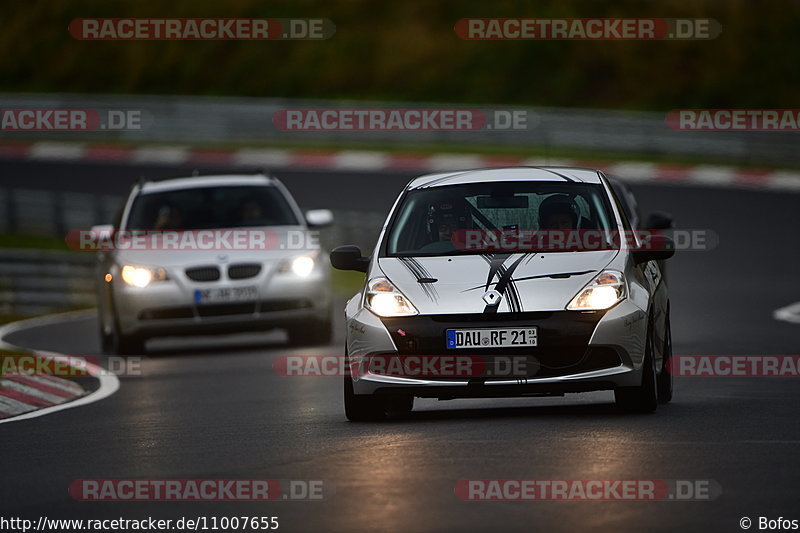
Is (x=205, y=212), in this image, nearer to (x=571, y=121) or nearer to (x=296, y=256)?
(x=296, y=256)

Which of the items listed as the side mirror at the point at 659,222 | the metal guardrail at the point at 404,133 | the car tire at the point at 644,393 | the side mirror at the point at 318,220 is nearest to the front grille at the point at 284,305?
the side mirror at the point at 318,220

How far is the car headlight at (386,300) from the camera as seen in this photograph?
431 inches

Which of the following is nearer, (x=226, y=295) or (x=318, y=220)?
(x=226, y=295)

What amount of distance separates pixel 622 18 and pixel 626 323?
43956mm

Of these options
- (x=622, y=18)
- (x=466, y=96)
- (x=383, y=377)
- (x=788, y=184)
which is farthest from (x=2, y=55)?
(x=383, y=377)

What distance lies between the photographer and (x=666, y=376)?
12.1 m

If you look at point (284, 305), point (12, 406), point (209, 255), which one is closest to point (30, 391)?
point (12, 406)

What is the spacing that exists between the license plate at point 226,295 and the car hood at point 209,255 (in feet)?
0.88

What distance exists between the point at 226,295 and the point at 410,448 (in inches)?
335

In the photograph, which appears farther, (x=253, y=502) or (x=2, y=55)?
(x=2, y=55)

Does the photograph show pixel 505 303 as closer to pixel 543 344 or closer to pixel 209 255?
pixel 543 344

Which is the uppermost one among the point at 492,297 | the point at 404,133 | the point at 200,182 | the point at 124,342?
the point at 404,133

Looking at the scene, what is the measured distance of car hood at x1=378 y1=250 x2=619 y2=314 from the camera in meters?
10.8

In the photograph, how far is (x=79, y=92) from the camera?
59719mm
